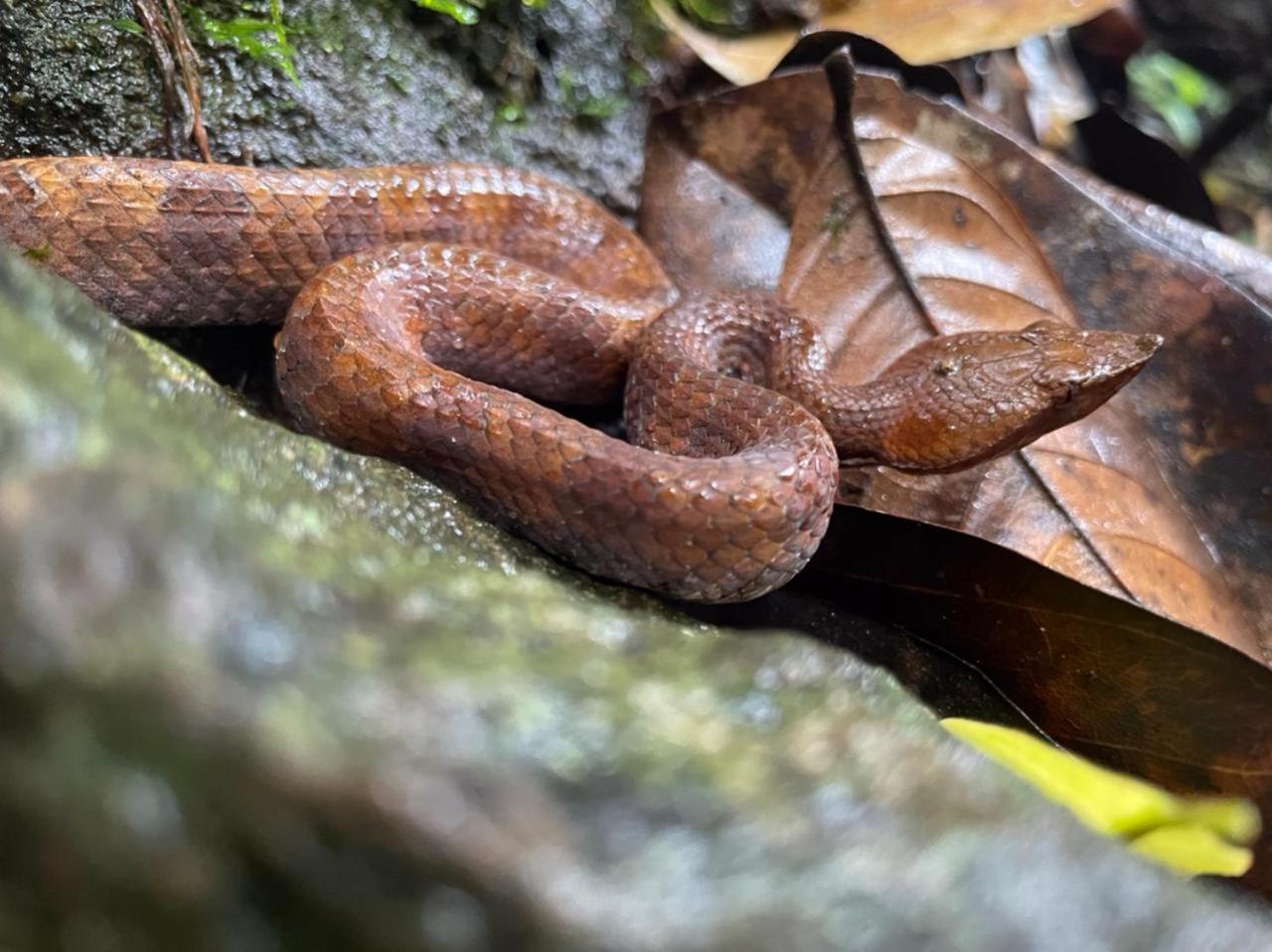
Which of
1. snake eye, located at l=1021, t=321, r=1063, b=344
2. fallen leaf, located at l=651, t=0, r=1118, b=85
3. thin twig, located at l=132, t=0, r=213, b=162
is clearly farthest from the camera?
fallen leaf, located at l=651, t=0, r=1118, b=85

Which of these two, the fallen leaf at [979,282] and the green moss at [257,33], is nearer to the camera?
the fallen leaf at [979,282]

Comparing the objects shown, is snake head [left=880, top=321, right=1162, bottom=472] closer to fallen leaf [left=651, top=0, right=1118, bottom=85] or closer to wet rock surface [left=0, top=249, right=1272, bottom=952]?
fallen leaf [left=651, top=0, right=1118, bottom=85]

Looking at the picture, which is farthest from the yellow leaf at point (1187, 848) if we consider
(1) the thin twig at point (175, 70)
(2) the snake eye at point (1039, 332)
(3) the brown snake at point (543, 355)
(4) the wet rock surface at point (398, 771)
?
(1) the thin twig at point (175, 70)

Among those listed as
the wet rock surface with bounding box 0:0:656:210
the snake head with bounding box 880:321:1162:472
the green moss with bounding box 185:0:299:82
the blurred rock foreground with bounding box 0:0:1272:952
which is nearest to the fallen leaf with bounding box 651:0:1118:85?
the wet rock surface with bounding box 0:0:656:210

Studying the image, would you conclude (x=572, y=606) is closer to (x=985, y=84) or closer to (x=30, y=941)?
(x=30, y=941)

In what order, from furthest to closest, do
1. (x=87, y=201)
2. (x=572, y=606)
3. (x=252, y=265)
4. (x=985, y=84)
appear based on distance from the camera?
1. (x=985, y=84)
2. (x=252, y=265)
3. (x=87, y=201)
4. (x=572, y=606)

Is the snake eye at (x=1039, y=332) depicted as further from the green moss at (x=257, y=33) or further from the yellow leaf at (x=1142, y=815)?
the green moss at (x=257, y=33)

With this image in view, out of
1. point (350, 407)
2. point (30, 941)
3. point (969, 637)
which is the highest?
point (30, 941)

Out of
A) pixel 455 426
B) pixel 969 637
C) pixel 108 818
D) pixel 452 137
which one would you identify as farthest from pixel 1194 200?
pixel 108 818
